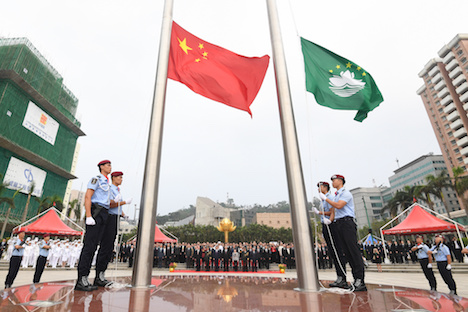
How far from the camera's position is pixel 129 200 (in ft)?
15.9

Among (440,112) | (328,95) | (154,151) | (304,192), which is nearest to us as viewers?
(304,192)

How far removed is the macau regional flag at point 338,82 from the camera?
6.08 metres

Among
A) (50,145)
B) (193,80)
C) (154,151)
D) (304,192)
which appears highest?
(50,145)

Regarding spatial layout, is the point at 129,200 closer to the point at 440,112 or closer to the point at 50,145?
the point at 50,145

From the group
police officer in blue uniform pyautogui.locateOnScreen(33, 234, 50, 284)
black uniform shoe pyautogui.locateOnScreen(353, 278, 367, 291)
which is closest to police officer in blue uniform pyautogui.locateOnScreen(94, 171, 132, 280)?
black uniform shoe pyautogui.locateOnScreen(353, 278, 367, 291)

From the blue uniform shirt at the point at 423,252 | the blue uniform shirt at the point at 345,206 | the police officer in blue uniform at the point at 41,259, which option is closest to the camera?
the blue uniform shirt at the point at 345,206

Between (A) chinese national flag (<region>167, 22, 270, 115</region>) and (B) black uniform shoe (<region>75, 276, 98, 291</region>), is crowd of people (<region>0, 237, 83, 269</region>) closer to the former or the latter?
(B) black uniform shoe (<region>75, 276, 98, 291</region>)

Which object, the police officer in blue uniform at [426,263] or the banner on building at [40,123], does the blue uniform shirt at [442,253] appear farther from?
the banner on building at [40,123]

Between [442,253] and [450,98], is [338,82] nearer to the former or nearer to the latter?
[442,253]

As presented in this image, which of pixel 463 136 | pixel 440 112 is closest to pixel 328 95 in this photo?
pixel 463 136

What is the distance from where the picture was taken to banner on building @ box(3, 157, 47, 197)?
38250 millimetres

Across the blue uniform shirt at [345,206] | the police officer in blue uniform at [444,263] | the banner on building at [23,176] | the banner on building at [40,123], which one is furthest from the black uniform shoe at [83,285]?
the banner on building at [40,123]

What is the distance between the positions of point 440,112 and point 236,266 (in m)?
70.3

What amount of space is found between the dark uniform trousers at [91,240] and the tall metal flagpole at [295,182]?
3.13m
